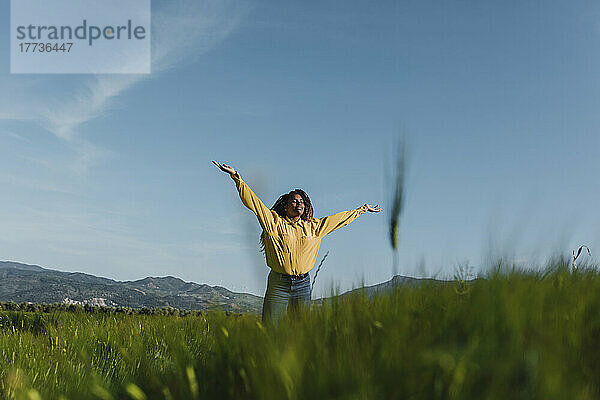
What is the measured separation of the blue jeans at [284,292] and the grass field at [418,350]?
107 inches

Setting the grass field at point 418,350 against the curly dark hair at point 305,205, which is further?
the curly dark hair at point 305,205

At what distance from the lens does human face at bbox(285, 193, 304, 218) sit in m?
7.18

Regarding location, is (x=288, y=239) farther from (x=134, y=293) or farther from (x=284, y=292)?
(x=134, y=293)

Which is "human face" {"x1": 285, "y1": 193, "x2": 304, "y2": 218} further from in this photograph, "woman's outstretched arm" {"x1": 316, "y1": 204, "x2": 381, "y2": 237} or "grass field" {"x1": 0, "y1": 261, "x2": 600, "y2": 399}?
"grass field" {"x1": 0, "y1": 261, "x2": 600, "y2": 399}

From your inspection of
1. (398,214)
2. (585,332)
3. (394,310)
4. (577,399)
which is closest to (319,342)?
(394,310)

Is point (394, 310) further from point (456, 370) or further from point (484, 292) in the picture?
point (456, 370)

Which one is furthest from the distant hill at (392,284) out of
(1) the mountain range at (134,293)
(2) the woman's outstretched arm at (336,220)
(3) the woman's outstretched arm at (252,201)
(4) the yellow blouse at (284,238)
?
(2) the woman's outstretched arm at (336,220)

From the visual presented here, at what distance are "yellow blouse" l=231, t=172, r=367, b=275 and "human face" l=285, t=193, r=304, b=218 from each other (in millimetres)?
107

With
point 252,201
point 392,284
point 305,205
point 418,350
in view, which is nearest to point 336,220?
point 305,205

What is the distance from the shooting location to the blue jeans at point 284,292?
6.48m

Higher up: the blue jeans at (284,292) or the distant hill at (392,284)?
the distant hill at (392,284)

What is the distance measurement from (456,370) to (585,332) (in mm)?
1051

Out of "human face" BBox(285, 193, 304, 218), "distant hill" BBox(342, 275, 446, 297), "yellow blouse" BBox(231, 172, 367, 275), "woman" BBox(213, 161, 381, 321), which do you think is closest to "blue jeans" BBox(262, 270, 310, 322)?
"woman" BBox(213, 161, 381, 321)

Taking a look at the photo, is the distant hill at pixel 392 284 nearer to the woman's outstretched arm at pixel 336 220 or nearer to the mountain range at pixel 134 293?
the mountain range at pixel 134 293
